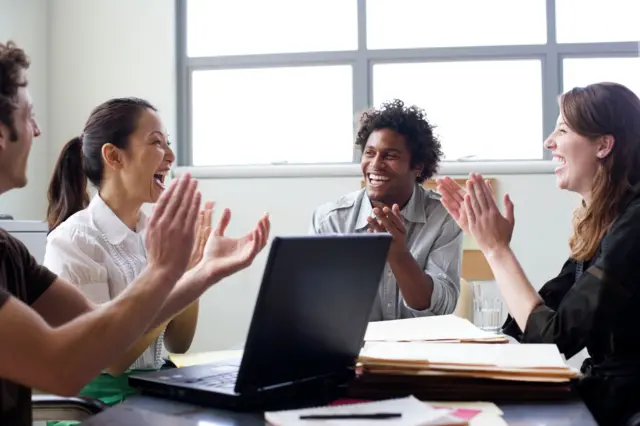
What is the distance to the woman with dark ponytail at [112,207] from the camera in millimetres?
1733

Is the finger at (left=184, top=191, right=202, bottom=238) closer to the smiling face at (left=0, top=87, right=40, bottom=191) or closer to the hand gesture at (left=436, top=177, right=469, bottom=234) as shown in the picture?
the smiling face at (left=0, top=87, right=40, bottom=191)

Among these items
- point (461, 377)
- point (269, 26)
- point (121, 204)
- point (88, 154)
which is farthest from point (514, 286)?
point (269, 26)

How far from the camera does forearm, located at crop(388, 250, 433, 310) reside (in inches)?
76.5

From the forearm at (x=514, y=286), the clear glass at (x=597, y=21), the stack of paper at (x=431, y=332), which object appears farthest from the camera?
the clear glass at (x=597, y=21)

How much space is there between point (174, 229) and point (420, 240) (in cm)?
130

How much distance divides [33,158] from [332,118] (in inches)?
63.1

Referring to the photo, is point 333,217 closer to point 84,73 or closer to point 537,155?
point 537,155

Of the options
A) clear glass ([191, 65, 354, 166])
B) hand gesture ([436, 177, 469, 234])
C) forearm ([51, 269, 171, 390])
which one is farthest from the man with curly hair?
clear glass ([191, 65, 354, 166])

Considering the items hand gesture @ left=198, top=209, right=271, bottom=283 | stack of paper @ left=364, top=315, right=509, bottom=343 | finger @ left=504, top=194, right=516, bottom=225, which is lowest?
stack of paper @ left=364, top=315, right=509, bottom=343

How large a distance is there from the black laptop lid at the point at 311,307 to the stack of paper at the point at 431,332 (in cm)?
26

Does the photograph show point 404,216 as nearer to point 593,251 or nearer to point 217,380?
point 593,251

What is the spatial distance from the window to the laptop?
2743 millimetres

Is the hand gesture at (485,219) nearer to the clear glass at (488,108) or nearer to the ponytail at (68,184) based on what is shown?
the ponytail at (68,184)

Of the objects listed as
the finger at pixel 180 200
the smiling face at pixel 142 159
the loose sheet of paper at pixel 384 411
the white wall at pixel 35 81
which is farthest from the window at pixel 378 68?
the loose sheet of paper at pixel 384 411
